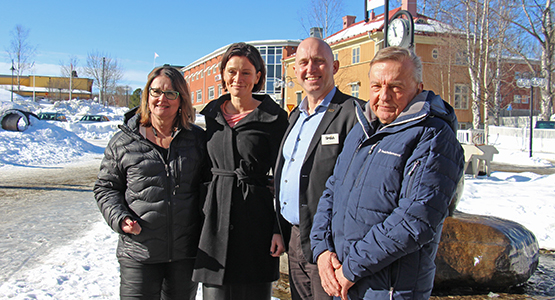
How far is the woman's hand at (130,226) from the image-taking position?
2.41 m

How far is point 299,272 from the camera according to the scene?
245cm

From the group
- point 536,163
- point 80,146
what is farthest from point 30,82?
point 536,163

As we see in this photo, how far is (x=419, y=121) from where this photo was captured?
1731 millimetres

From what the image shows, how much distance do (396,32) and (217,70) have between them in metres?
48.6

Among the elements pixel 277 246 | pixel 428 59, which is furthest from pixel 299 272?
pixel 428 59

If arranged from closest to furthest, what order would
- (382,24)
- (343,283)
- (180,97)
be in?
(343,283)
(180,97)
(382,24)

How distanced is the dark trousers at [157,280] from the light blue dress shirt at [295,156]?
807 mm

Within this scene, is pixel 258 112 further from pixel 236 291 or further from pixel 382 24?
pixel 382 24

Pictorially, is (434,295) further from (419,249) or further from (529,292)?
(419,249)

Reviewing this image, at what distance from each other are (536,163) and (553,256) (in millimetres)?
14884

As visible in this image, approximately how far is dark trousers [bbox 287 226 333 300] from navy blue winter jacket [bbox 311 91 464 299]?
0.47 m

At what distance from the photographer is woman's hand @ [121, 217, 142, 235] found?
2.41 m

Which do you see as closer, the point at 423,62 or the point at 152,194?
the point at 152,194

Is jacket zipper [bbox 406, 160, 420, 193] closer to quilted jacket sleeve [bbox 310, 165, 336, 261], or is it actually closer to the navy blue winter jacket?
the navy blue winter jacket
